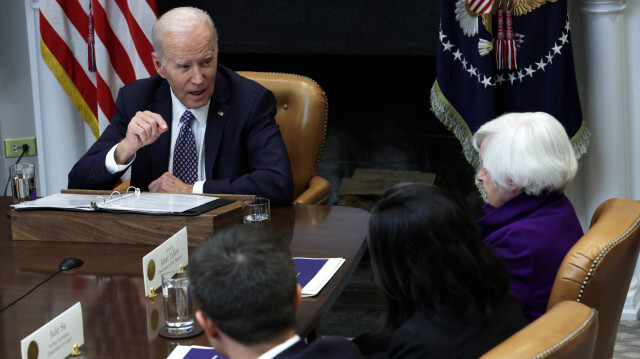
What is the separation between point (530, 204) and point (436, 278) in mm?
593

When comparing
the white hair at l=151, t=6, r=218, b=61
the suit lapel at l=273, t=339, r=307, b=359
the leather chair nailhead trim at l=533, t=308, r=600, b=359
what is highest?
the white hair at l=151, t=6, r=218, b=61

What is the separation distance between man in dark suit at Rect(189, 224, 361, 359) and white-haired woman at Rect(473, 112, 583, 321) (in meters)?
0.74

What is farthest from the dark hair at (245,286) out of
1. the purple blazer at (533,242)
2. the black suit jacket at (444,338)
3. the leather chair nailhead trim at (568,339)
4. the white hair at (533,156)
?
the white hair at (533,156)

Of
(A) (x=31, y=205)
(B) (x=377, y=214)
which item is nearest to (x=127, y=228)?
(A) (x=31, y=205)

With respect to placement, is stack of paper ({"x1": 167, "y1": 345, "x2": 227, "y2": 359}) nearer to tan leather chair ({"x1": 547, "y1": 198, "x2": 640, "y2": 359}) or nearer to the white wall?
tan leather chair ({"x1": 547, "y1": 198, "x2": 640, "y2": 359})

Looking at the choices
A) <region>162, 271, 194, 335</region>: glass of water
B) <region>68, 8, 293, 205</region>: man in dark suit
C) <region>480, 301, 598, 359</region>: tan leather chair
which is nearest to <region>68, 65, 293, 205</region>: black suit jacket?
<region>68, 8, 293, 205</region>: man in dark suit

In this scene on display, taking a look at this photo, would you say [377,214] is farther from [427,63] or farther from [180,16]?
[427,63]

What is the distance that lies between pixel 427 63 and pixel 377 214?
104 inches

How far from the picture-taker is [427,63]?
4.09m

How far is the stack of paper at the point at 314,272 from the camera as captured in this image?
187 cm

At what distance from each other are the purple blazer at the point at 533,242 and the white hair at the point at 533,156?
39 millimetres

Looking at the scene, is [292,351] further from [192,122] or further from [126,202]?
[192,122]

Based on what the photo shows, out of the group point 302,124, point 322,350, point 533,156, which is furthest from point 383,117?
point 322,350

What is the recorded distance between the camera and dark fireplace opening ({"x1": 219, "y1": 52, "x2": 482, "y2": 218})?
4.13 m
